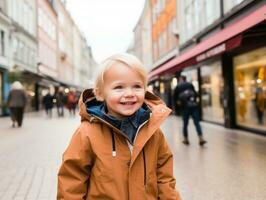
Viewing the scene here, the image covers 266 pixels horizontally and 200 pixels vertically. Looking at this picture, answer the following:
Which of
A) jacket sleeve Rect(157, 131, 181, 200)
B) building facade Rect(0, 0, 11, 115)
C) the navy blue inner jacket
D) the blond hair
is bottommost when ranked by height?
jacket sleeve Rect(157, 131, 181, 200)

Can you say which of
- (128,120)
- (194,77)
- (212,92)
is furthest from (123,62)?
(194,77)

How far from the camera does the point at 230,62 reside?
1518cm

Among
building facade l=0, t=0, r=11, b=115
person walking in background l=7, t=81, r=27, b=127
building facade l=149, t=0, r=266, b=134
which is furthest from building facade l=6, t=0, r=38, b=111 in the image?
building facade l=149, t=0, r=266, b=134

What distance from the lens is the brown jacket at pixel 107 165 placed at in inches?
84.7

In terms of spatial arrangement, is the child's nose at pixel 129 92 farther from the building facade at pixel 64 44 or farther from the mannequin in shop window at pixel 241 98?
the building facade at pixel 64 44

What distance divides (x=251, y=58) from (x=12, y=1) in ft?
74.5

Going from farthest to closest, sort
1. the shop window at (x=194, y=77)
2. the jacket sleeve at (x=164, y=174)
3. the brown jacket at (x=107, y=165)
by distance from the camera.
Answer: the shop window at (x=194, y=77) → the jacket sleeve at (x=164, y=174) → the brown jacket at (x=107, y=165)

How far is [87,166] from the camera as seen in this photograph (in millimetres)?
2211

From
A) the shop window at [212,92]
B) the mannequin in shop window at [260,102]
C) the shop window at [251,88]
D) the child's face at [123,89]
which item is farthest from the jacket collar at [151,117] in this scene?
the shop window at [212,92]

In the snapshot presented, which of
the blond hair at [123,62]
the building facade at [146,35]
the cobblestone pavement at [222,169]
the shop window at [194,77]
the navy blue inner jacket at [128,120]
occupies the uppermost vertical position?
the building facade at [146,35]

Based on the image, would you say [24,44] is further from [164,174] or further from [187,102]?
[164,174]

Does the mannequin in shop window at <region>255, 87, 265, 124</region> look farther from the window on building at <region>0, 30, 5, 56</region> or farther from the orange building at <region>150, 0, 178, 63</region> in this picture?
the window on building at <region>0, 30, 5, 56</region>

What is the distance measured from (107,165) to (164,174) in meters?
0.36

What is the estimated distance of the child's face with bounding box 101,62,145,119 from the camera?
218 centimetres
